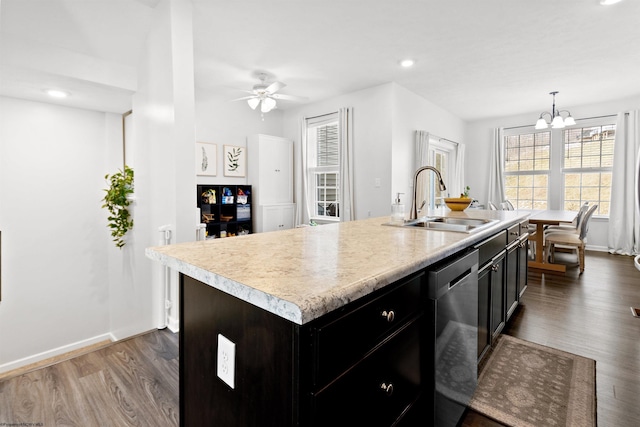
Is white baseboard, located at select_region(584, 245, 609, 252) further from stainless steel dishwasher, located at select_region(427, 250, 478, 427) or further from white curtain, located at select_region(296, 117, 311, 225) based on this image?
stainless steel dishwasher, located at select_region(427, 250, 478, 427)

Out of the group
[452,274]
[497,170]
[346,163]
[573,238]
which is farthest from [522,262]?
[497,170]

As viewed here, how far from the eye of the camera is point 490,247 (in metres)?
1.85

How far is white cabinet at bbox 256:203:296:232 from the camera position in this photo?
518 cm

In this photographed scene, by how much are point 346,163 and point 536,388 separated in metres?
3.70

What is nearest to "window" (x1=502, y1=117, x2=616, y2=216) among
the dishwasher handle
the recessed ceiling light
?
the dishwasher handle

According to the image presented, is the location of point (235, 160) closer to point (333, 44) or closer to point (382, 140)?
point (382, 140)

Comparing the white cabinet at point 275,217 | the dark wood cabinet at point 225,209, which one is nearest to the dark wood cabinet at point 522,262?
the white cabinet at point 275,217

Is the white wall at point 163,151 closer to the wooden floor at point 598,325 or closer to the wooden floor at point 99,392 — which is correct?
the wooden floor at point 99,392

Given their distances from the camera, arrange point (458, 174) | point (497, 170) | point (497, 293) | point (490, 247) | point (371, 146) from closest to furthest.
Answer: point (490, 247), point (497, 293), point (371, 146), point (458, 174), point (497, 170)

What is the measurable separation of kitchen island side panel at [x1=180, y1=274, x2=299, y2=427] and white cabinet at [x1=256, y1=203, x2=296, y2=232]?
404cm

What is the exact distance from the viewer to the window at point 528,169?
621 centimetres

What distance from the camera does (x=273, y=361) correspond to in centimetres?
76

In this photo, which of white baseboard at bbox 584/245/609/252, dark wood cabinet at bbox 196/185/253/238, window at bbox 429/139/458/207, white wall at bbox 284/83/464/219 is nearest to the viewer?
white wall at bbox 284/83/464/219

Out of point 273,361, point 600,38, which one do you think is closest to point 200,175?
point 273,361
